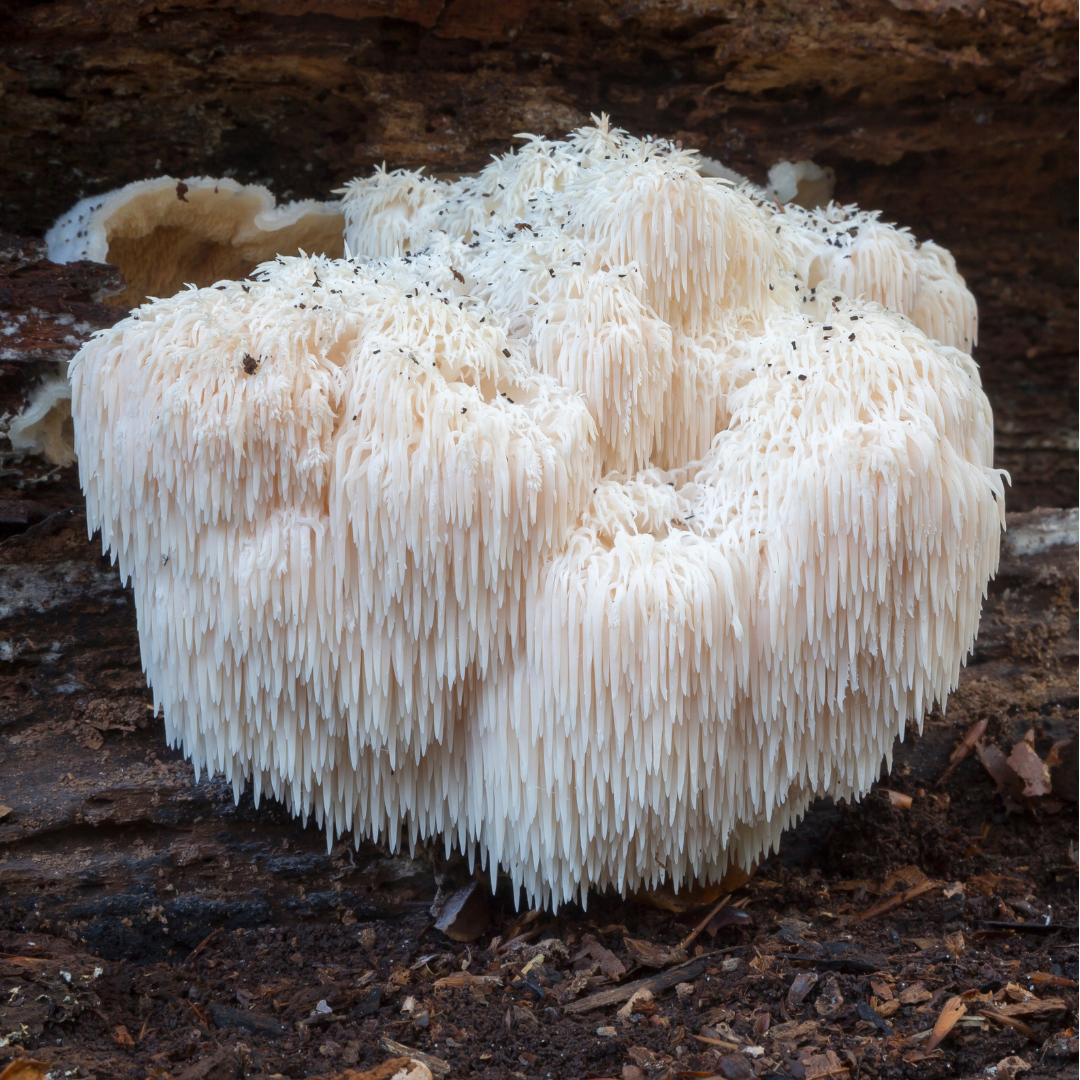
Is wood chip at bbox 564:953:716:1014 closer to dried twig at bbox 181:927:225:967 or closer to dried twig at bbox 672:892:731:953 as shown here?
dried twig at bbox 672:892:731:953

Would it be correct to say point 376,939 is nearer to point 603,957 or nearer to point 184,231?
point 603,957

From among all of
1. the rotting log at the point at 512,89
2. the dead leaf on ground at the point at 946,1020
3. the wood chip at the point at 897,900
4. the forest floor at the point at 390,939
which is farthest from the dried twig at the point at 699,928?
the rotting log at the point at 512,89

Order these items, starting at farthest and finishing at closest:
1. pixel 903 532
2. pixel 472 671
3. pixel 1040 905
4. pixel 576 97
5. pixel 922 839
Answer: pixel 576 97 → pixel 922 839 → pixel 1040 905 → pixel 472 671 → pixel 903 532

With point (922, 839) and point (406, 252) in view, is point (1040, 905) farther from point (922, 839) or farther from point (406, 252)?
point (406, 252)

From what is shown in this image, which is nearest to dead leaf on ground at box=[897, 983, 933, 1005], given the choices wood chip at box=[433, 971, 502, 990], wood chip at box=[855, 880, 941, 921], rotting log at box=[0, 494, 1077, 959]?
wood chip at box=[855, 880, 941, 921]

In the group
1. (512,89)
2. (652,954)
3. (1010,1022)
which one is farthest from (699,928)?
(512,89)

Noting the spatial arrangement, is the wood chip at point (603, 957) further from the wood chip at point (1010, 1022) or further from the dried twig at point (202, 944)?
the dried twig at point (202, 944)

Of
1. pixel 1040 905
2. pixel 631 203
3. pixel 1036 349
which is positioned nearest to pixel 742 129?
pixel 631 203
